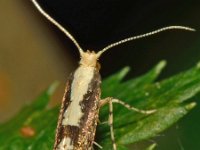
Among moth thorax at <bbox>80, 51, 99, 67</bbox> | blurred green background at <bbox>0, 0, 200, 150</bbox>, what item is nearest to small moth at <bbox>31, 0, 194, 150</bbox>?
moth thorax at <bbox>80, 51, 99, 67</bbox>

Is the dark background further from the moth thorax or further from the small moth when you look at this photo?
the small moth

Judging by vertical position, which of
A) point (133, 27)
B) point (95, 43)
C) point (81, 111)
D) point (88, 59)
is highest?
point (133, 27)

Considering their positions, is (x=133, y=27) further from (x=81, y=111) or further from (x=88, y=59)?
(x=81, y=111)

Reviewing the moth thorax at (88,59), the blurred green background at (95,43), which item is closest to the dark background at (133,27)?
the blurred green background at (95,43)

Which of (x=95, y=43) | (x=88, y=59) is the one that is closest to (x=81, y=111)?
(x=88, y=59)

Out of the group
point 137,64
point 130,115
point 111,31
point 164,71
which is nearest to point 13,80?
point 137,64

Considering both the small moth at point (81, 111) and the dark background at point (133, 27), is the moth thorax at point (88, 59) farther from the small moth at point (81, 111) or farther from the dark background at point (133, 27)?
the dark background at point (133, 27)
